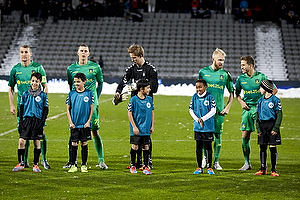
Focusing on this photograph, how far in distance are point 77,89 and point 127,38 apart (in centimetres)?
2768

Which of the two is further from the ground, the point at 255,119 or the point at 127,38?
the point at 127,38

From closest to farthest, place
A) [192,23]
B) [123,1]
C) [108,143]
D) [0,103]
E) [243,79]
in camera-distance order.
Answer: [243,79], [108,143], [0,103], [192,23], [123,1]

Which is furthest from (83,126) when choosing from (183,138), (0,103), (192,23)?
(192,23)

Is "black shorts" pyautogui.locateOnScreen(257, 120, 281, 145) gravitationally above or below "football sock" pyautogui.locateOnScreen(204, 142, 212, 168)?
above

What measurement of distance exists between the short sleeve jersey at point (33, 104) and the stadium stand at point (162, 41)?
23.8 m

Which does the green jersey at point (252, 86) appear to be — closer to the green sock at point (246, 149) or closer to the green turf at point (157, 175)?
the green sock at point (246, 149)

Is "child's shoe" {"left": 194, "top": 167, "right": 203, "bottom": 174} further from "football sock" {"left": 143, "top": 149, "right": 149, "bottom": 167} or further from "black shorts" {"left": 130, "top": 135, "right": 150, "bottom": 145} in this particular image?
"black shorts" {"left": 130, "top": 135, "right": 150, "bottom": 145}

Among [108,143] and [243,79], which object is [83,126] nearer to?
[243,79]

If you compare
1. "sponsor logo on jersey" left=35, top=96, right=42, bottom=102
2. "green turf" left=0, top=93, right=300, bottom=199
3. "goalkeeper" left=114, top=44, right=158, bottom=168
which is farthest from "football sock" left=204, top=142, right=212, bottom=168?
"sponsor logo on jersey" left=35, top=96, right=42, bottom=102

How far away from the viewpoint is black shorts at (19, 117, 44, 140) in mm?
7809

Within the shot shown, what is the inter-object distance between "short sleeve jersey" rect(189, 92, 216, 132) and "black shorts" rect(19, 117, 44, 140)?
2389 millimetres

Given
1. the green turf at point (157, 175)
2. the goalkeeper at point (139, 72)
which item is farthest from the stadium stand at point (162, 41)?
the goalkeeper at point (139, 72)

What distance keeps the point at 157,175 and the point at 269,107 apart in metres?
1.97

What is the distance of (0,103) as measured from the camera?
20500 millimetres
